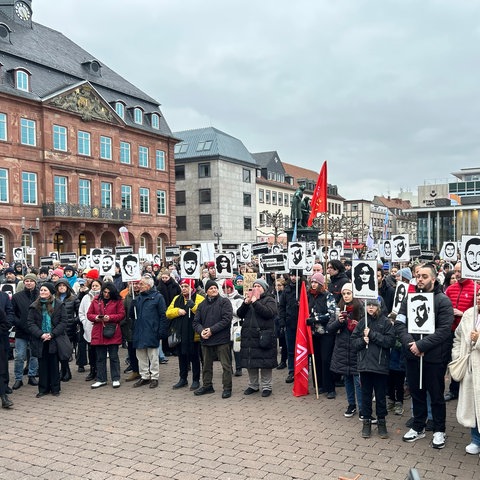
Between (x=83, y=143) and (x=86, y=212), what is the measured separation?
5180mm

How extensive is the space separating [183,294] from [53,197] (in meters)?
30.7

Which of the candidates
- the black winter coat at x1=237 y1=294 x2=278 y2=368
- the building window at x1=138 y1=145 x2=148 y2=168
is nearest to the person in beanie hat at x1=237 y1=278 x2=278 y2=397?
the black winter coat at x1=237 y1=294 x2=278 y2=368

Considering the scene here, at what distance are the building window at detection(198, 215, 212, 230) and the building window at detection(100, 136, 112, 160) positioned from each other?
17759 mm

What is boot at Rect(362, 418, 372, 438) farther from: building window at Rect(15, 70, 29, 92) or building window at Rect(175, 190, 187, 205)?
building window at Rect(175, 190, 187, 205)

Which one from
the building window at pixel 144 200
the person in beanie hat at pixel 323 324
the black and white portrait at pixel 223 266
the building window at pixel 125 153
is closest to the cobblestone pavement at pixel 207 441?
the person in beanie hat at pixel 323 324

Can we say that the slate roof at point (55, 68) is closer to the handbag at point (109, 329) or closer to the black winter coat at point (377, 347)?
the handbag at point (109, 329)

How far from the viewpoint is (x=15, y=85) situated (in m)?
34.9

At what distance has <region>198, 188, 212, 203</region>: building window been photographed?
58.4 metres

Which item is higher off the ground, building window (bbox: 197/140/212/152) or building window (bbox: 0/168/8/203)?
building window (bbox: 197/140/212/152)

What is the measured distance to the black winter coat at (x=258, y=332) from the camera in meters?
8.43

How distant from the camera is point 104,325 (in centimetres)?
930

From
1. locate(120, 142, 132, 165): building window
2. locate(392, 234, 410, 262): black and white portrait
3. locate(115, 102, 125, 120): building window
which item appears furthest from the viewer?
locate(120, 142, 132, 165): building window

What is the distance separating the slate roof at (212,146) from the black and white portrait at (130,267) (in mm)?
47597

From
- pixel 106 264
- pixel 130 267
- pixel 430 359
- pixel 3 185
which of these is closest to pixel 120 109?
pixel 3 185
